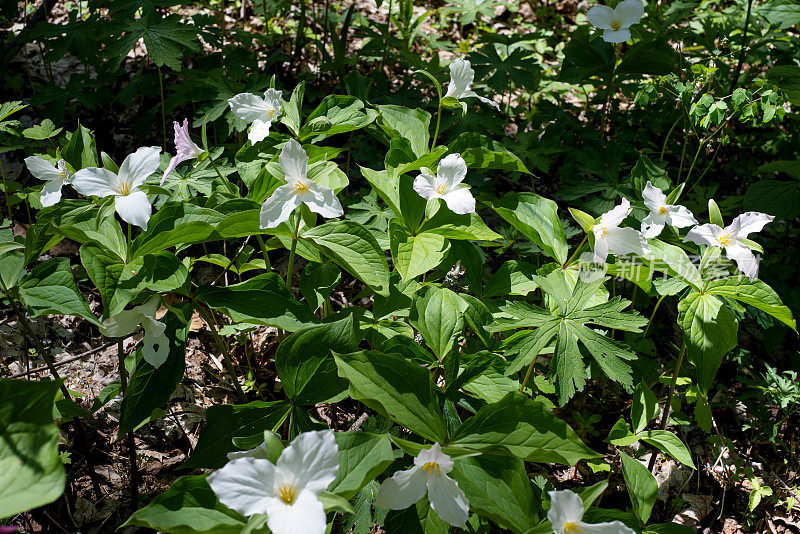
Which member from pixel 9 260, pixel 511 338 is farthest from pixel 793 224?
pixel 9 260

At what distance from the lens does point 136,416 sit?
62.9 inches

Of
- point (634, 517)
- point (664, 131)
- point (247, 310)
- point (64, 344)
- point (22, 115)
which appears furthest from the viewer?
point (664, 131)

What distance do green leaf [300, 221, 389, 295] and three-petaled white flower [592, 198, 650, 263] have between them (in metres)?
0.63

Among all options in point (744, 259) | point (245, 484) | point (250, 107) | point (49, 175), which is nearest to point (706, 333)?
point (744, 259)

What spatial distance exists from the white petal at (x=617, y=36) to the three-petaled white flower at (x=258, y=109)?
141cm

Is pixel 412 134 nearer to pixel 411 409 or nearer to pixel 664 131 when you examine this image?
pixel 411 409

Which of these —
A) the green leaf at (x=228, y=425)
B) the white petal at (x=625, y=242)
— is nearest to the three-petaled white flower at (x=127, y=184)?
the green leaf at (x=228, y=425)

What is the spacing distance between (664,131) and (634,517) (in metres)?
2.52

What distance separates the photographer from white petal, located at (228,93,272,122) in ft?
6.20

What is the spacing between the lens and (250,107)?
6.25 feet

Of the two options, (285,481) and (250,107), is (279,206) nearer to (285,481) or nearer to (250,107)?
(250,107)

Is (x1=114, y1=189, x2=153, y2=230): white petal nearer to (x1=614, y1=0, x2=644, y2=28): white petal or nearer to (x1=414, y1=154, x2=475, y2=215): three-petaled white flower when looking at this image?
(x1=414, y1=154, x2=475, y2=215): three-petaled white flower

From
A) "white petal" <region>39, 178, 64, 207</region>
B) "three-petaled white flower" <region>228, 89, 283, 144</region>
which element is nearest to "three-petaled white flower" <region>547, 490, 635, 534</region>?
"three-petaled white flower" <region>228, 89, 283, 144</region>

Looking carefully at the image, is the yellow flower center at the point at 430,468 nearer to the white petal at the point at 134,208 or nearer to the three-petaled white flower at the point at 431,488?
the three-petaled white flower at the point at 431,488
